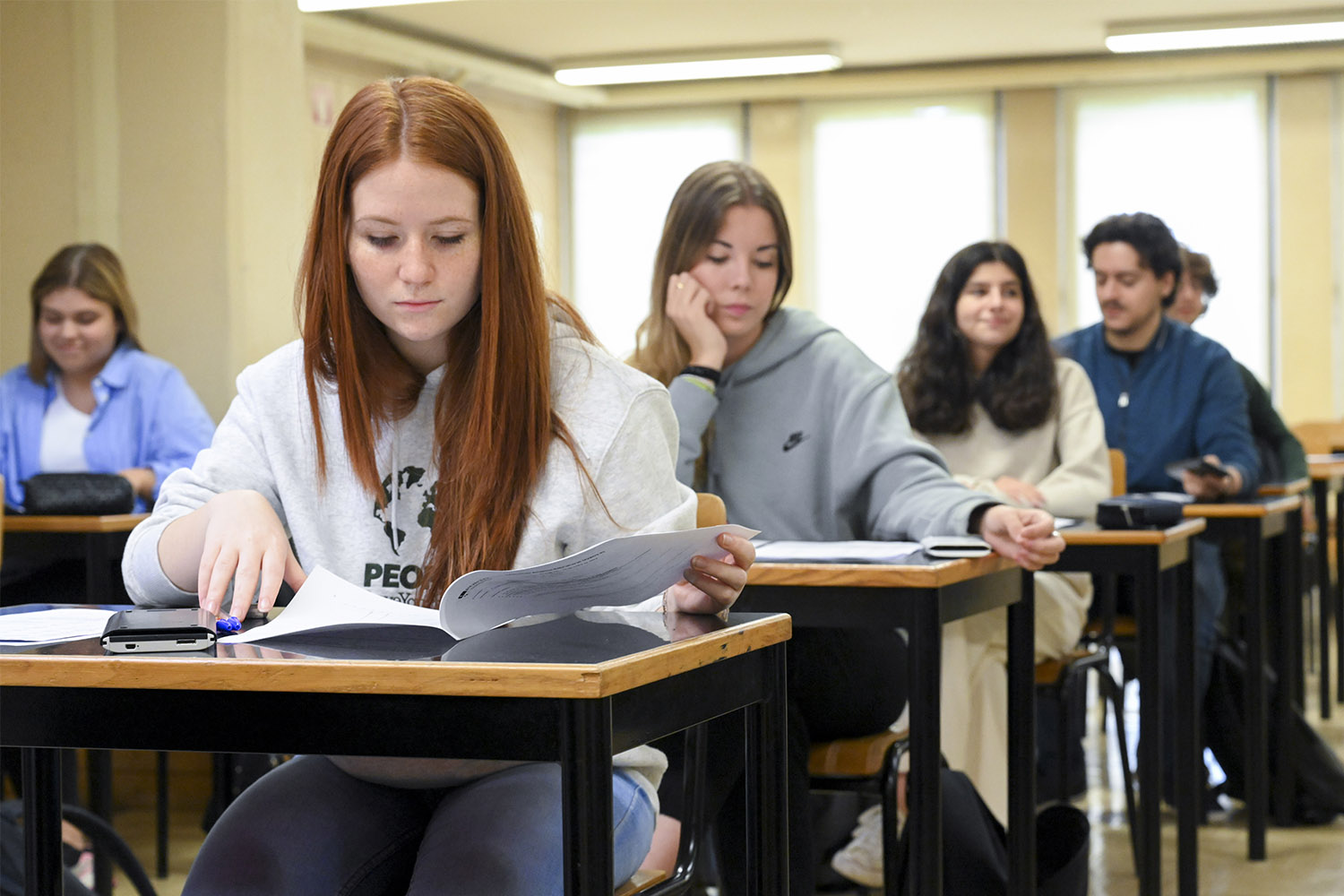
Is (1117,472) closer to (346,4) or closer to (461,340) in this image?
(461,340)

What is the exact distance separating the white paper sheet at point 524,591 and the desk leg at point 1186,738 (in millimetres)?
1651

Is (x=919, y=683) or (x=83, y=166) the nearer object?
(x=919, y=683)

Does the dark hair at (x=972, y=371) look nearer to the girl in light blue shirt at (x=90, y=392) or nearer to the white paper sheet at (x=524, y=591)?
the girl in light blue shirt at (x=90, y=392)

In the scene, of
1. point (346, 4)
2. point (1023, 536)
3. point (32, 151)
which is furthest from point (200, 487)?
point (346, 4)

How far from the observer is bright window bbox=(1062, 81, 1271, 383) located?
876cm

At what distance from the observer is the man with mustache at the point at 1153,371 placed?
355 centimetres

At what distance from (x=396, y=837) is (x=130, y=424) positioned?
2628 mm

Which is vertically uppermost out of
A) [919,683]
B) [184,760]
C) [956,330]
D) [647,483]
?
[956,330]

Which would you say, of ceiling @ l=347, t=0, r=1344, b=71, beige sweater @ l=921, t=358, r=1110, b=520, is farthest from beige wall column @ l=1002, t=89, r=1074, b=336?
beige sweater @ l=921, t=358, r=1110, b=520

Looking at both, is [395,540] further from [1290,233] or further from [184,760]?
[1290,233]

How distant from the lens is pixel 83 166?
158 inches

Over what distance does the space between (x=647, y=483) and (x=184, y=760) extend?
2525 mm

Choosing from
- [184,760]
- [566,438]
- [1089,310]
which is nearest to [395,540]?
[566,438]

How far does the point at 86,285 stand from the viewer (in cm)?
358
